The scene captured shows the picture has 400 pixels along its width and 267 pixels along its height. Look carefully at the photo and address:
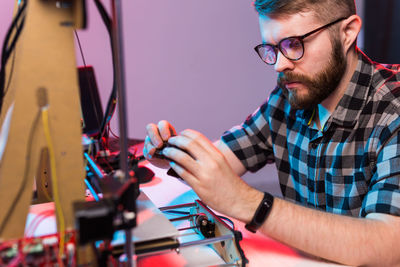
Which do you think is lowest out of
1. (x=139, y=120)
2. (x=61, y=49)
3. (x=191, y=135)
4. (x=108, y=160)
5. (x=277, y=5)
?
(x=139, y=120)

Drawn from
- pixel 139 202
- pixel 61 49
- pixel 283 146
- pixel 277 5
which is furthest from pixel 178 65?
pixel 61 49

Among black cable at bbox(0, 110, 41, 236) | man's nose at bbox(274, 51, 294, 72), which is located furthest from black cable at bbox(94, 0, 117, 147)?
man's nose at bbox(274, 51, 294, 72)

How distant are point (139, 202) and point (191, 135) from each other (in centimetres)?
26

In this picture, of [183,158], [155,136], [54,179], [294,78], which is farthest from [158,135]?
[54,179]

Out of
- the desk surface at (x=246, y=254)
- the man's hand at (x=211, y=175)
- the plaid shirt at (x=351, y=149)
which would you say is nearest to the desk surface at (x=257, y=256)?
the desk surface at (x=246, y=254)

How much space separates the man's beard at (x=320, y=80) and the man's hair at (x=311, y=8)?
9cm

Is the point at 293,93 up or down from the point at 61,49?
down

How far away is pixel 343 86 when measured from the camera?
1.38m

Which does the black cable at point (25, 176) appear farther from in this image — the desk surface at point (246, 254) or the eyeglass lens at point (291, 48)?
the eyeglass lens at point (291, 48)

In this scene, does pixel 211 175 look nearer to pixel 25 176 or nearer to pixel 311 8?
pixel 25 176

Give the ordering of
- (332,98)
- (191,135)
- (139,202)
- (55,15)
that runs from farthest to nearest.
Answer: (332,98)
(139,202)
(191,135)
(55,15)

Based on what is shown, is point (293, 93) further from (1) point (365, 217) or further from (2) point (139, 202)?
(2) point (139, 202)

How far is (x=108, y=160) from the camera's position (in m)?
1.19

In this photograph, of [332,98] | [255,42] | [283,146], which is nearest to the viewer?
[332,98]
